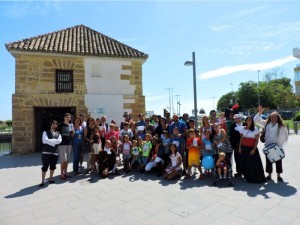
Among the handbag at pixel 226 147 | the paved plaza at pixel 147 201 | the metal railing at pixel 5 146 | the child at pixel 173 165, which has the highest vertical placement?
the handbag at pixel 226 147

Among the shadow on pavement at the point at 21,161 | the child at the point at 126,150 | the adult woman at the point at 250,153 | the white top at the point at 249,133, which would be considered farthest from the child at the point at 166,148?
the shadow on pavement at the point at 21,161

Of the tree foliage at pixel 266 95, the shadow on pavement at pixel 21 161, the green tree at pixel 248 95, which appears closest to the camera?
the shadow on pavement at pixel 21 161

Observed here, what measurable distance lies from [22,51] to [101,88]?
3.76 meters

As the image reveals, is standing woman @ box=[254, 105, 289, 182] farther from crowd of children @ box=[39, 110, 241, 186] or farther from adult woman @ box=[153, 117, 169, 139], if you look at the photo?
adult woman @ box=[153, 117, 169, 139]

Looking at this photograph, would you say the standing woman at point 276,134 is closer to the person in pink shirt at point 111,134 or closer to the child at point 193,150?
the child at point 193,150

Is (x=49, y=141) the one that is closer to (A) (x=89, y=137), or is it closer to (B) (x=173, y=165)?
(A) (x=89, y=137)

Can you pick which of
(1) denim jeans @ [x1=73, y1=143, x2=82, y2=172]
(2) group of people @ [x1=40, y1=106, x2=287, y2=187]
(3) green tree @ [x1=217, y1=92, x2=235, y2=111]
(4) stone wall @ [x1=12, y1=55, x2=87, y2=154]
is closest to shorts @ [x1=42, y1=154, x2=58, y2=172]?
(2) group of people @ [x1=40, y1=106, x2=287, y2=187]

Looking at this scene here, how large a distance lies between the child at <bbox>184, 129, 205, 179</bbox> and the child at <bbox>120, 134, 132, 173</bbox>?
1930mm

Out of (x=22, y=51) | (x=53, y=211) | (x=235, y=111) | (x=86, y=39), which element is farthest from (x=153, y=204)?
(x=86, y=39)

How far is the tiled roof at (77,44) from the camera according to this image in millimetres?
11309

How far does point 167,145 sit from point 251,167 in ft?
7.49

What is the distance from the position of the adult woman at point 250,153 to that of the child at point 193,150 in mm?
1071

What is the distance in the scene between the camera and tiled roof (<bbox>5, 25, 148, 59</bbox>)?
1131cm

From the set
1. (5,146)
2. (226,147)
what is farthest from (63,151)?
(5,146)
